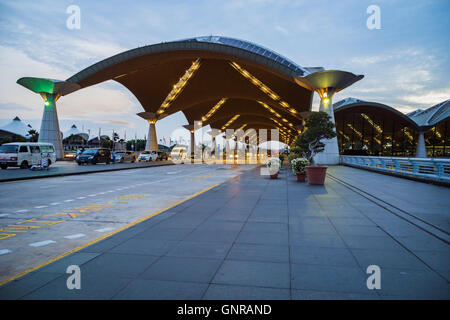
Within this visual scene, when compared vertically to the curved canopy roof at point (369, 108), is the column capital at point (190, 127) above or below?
below

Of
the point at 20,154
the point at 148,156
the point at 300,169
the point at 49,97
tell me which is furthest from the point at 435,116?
the point at 20,154

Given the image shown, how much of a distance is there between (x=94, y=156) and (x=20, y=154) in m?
9.41

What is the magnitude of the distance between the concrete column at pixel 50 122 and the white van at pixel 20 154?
15.9 metres

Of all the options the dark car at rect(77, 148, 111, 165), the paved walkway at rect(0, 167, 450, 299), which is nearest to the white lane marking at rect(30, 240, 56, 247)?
the paved walkway at rect(0, 167, 450, 299)

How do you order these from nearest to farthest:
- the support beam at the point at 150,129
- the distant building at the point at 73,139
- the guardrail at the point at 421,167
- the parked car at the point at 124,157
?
the guardrail at the point at 421,167
the parked car at the point at 124,157
the support beam at the point at 150,129
the distant building at the point at 73,139

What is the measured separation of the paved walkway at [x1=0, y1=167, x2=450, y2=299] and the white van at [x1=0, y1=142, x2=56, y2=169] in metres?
22.7

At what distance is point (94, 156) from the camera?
33.1m

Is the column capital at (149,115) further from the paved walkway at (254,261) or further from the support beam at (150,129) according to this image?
the paved walkway at (254,261)

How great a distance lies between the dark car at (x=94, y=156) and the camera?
106ft

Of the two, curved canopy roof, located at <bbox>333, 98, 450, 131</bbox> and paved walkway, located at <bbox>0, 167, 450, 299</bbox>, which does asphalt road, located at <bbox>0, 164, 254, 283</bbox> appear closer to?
paved walkway, located at <bbox>0, 167, 450, 299</bbox>

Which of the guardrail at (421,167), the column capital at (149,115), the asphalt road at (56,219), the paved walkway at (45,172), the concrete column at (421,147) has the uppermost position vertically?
the column capital at (149,115)

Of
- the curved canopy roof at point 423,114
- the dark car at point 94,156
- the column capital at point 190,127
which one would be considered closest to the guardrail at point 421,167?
the curved canopy roof at point 423,114

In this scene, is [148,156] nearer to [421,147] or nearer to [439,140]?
[421,147]
